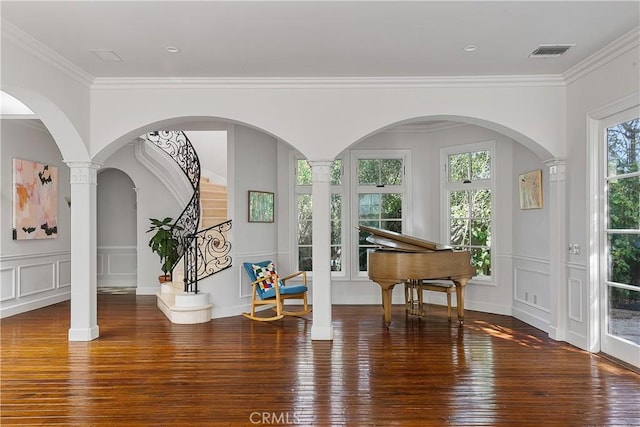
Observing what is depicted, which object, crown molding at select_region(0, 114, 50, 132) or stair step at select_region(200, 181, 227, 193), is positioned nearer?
crown molding at select_region(0, 114, 50, 132)

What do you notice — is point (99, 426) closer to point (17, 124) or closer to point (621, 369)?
point (621, 369)

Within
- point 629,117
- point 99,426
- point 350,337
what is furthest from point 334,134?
point 99,426

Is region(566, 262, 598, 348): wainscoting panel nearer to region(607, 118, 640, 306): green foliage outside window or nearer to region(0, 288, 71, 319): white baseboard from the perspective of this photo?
region(607, 118, 640, 306): green foliage outside window

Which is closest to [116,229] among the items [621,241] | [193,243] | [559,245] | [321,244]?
[193,243]

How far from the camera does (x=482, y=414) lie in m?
3.38

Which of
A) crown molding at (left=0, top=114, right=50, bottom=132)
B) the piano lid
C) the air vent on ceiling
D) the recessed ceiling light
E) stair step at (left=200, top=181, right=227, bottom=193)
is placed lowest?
the piano lid

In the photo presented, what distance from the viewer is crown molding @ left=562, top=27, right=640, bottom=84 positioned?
4.17 m

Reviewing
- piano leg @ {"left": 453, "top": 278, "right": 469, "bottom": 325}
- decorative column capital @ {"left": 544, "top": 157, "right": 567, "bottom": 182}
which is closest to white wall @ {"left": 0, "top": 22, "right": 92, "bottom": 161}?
piano leg @ {"left": 453, "top": 278, "right": 469, "bottom": 325}

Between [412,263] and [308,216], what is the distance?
268cm

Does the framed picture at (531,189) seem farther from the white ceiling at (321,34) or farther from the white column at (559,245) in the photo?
the white ceiling at (321,34)

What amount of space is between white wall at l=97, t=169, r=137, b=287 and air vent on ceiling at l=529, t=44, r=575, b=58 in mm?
8297

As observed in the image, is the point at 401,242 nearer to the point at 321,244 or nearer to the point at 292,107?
the point at 321,244

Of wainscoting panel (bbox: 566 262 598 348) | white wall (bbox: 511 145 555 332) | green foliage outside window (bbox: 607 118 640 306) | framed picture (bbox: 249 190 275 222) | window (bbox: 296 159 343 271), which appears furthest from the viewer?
window (bbox: 296 159 343 271)

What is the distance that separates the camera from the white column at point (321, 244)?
18.0 feet
